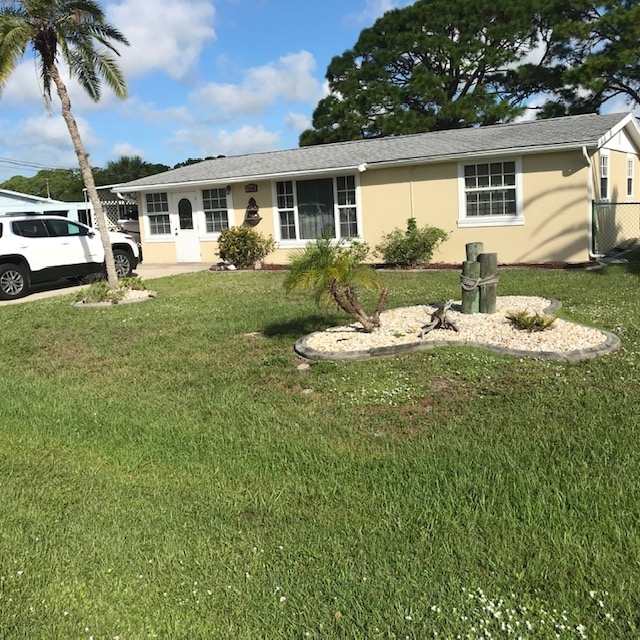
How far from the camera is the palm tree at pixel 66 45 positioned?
11945 mm

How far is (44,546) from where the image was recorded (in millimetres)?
3445

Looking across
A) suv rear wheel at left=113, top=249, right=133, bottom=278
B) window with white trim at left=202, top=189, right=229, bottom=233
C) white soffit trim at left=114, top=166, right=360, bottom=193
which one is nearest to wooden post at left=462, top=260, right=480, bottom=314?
white soffit trim at left=114, top=166, right=360, bottom=193

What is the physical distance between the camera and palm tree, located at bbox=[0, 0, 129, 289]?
39.2 feet

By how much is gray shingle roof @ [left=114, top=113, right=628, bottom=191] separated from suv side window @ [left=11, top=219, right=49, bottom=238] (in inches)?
216

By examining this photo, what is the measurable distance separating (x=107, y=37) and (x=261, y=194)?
6370mm

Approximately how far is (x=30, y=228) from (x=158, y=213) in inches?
255

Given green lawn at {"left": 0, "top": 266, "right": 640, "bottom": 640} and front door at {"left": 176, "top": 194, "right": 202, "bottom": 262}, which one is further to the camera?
front door at {"left": 176, "top": 194, "right": 202, "bottom": 262}

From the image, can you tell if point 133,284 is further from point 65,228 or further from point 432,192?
point 432,192

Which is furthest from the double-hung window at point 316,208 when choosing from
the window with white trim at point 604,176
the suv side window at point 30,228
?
the suv side window at point 30,228

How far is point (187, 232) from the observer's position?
2005cm

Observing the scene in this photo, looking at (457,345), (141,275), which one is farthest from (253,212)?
(457,345)

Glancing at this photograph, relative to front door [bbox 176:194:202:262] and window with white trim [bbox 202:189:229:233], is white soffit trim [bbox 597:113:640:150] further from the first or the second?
front door [bbox 176:194:202:262]

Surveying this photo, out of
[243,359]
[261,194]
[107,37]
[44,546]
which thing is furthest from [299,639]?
[261,194]

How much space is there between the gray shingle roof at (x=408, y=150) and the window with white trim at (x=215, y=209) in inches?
21.6
